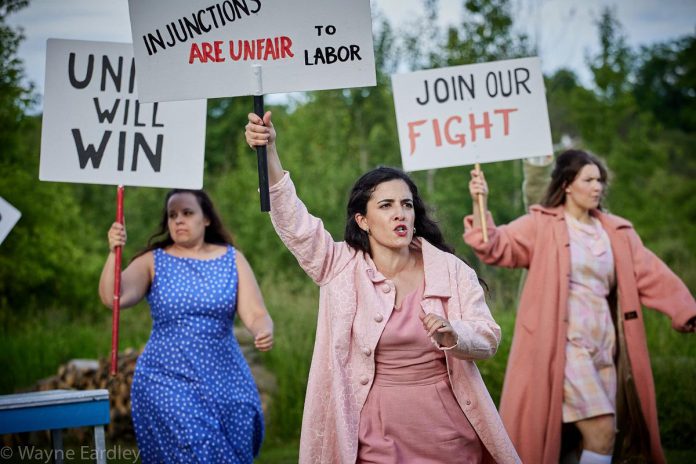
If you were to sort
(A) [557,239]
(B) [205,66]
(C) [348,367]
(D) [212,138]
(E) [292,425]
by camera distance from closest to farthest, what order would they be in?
1. (C) [348,367]
2. (B) [205,66]
3. (A) [557,239]
4. (E) [292,425]
5. (D) [212,138]

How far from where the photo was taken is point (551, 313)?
20.5ft

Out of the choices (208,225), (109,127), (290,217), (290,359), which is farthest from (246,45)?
(290,359)

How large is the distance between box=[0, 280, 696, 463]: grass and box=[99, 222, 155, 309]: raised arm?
10.2 feet

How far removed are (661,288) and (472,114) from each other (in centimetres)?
174

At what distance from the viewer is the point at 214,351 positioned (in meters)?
5.82

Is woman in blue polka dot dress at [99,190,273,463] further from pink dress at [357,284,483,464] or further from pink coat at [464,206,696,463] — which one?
pink coat at [464,206,696,463]

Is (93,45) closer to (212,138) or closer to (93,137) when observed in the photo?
(93,137)

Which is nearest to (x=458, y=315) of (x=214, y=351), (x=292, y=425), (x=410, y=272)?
(x=410, y=272)

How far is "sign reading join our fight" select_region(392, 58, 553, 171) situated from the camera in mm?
6598

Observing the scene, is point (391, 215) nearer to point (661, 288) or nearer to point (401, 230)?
point (401, 230)

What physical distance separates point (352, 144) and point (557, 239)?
29.6ft

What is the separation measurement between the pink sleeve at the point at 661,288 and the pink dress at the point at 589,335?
0.76ft

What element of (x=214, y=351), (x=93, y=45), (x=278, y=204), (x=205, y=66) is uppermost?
(x=93, y=45)

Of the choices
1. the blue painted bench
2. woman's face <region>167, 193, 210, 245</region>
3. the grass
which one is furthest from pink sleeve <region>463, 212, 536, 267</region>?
the blue painted bench
